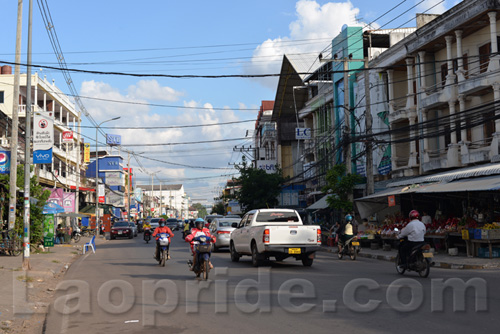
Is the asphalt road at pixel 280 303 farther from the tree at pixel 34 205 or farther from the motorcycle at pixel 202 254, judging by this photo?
the tree at pixel 34 205

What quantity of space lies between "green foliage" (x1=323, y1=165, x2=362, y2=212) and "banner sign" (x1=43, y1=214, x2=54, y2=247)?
15.3 meters

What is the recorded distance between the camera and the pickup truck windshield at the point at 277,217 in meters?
20.3

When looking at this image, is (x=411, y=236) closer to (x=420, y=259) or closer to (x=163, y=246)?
(x=420, y=259)

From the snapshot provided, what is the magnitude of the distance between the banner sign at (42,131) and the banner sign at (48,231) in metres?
10.5

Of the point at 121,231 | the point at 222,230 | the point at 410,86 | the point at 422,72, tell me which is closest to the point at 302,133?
the point at 121,231

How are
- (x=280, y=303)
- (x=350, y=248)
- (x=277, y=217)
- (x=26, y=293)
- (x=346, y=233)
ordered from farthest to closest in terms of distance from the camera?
1. (x=346, y=233)
2. (x=350, y=248)
3. (x=277, y=217)
4. (x=26, y=293)
5. (x=280, y=303)

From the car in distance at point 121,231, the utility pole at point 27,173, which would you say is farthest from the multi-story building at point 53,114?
the utility pole at point 27,173

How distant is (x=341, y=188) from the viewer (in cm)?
3288

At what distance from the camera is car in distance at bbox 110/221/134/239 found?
168 feet

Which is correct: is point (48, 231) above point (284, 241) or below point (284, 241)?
above

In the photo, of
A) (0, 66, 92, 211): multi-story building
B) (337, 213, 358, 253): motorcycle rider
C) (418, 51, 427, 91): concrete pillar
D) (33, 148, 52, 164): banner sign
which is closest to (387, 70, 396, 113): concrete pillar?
(418, 51, 427, 91): concrete pillar

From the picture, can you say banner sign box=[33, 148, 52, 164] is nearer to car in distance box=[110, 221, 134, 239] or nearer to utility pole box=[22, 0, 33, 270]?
utility pole box=[22, 0, 33, 270]

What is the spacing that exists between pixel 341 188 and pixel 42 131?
1825 cm

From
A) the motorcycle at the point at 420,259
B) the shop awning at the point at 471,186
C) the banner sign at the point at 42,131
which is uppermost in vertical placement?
the banner sign at the point at 42,131
